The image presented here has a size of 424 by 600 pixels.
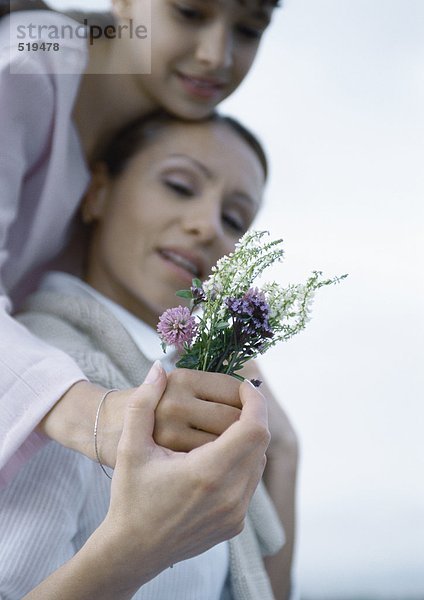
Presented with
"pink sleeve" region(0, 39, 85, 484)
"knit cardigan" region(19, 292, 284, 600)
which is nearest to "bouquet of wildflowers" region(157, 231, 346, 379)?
"pink sleeve" region(0, 39, 85, 484)

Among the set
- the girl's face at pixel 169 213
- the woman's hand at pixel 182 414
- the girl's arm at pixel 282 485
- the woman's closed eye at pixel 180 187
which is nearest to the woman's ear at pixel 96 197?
the girl's face at pixel 169 213

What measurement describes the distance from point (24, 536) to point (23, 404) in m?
0.14

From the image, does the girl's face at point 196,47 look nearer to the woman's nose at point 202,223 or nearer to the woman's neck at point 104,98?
the woman's neck at point 104,98

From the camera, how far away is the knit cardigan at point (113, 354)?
3.60 ft

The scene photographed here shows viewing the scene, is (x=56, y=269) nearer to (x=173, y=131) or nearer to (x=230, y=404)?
(x=173, y=131)

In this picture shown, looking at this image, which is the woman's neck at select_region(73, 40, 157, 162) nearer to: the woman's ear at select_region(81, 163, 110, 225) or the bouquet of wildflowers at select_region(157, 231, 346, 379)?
the woman's ear at select_region(81, 163, 110, 225)

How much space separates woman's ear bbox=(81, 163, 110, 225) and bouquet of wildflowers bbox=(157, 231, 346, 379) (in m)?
0.66

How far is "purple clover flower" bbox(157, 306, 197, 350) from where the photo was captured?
28.3 inches

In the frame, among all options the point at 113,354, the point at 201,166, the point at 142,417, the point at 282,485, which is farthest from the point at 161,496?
the point at 282,485

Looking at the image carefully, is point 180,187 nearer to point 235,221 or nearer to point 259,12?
point 235,221

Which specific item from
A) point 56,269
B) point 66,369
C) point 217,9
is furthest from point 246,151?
point 66,369

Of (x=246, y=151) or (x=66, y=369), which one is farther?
(x=246, y=151)

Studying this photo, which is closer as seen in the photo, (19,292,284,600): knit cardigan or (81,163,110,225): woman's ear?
(19,292,284,600): knit cardigan

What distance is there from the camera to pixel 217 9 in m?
1.21
